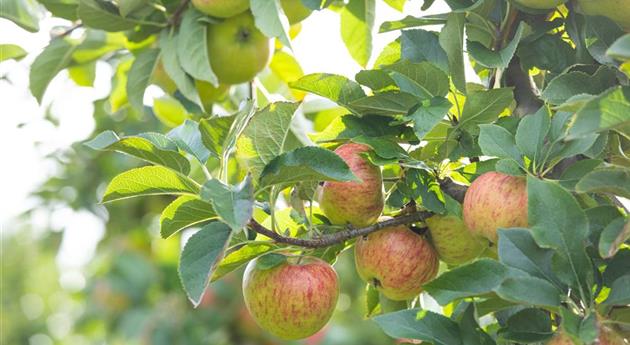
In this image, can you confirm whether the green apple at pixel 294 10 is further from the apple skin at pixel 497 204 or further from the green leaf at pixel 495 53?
the apple skin at pixel 497 204

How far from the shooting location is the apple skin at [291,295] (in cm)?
115

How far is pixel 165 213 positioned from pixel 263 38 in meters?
0.72

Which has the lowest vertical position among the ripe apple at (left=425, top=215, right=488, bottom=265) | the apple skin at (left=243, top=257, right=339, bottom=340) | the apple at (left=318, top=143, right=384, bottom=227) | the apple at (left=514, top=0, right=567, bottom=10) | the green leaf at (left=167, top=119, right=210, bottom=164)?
the apple skin at (left=243, top=257, right=339, bottom=340)

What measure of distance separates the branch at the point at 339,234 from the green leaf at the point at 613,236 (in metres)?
0.35

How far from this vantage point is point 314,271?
1165 mm

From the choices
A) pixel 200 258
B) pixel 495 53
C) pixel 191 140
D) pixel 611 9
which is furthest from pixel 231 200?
pixel 611 9

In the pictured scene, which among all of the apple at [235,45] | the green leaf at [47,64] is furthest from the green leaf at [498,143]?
the green leaf at [47,64]

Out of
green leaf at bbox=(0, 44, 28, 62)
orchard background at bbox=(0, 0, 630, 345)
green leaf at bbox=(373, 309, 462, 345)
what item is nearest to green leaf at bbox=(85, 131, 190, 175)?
orchard background at bbox=(0, 0, 630, 345)

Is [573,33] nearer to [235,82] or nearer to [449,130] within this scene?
[449,130]

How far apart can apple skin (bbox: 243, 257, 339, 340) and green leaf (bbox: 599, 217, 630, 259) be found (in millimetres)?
398

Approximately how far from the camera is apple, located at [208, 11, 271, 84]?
1.68 metres

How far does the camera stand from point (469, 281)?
96 centimetres

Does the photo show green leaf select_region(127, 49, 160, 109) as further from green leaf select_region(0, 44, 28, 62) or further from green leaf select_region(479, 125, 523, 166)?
green leaf select_region(479, 125, 523, 166)

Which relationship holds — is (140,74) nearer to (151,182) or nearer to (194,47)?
(194,47)
